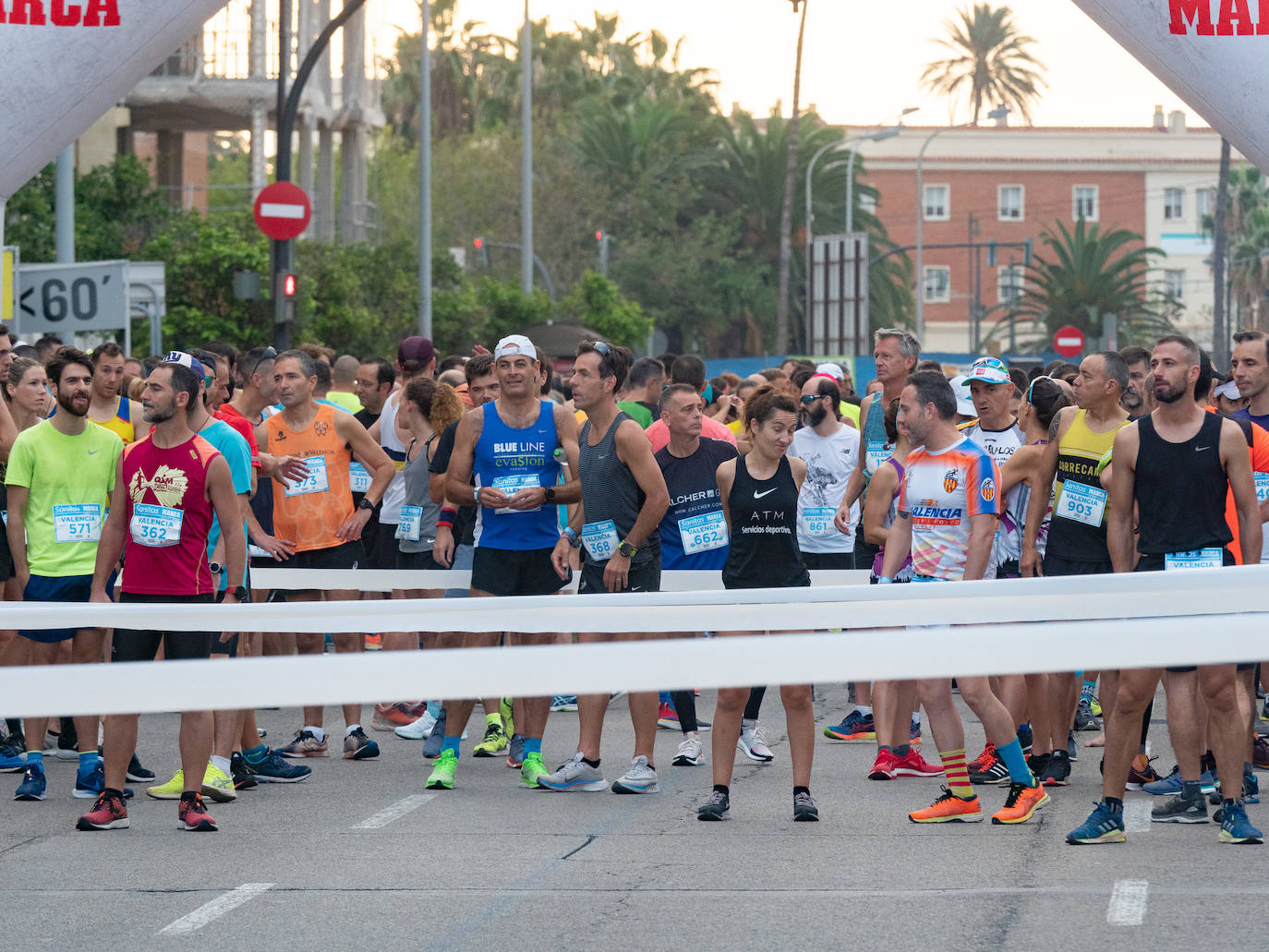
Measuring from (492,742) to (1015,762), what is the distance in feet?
10.3

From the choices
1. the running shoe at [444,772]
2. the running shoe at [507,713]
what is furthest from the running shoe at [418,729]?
the running shoe at [444,772]

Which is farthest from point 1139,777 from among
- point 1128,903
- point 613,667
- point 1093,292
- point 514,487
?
point 1093,292

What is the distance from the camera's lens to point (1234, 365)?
30.2 feet

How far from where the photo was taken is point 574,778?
880 cm

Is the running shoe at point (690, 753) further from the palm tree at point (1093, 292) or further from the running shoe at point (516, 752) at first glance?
the palm tree at point (1093, 292)

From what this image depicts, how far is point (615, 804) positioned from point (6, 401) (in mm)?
4153

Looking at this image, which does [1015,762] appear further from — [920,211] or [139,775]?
[920,211]

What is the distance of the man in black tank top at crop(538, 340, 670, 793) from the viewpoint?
868cm

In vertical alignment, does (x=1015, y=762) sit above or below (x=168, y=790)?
above

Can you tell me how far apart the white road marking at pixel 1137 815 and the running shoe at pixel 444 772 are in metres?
3.09

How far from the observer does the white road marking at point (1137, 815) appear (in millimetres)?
7680

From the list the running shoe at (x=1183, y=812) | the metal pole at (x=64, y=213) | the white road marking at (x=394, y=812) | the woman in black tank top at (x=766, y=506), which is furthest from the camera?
the metal pole at (x=64, y=213)

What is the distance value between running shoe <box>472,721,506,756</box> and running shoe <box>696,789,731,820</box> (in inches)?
82.8

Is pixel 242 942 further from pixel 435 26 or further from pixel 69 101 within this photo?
pixel 435 26
